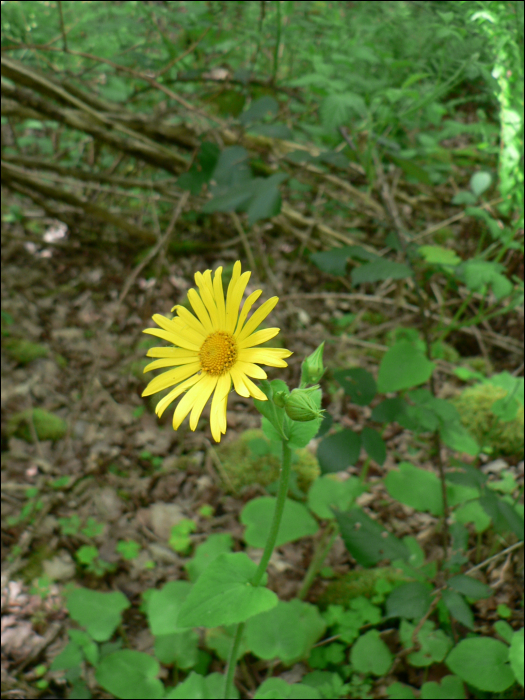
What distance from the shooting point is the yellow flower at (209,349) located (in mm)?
971

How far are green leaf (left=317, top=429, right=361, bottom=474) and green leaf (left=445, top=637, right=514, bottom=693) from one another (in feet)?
2.03

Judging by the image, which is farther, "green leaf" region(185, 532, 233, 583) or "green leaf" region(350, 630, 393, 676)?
"green leaf" region(185, 532, 233, 583)

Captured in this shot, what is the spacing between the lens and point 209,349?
43.8 inches

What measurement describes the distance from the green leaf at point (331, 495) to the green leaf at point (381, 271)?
2.67ft

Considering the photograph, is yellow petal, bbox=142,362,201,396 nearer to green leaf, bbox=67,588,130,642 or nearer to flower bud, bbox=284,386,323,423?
flower bud, bbox=284,386,323,423

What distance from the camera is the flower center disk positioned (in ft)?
3.54

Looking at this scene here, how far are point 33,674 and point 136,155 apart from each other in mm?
2771

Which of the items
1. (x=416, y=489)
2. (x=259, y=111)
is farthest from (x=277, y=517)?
(x=259, y=111)

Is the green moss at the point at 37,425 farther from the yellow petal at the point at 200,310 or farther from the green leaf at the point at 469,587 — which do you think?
the green leaf at the point at 469,587

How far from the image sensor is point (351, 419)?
2676 mm

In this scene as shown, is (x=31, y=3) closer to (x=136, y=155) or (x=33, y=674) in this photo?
(x=136, y=155)

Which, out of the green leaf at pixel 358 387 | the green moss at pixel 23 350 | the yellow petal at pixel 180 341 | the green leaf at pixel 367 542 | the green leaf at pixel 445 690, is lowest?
the green leaf at pixel 445 690

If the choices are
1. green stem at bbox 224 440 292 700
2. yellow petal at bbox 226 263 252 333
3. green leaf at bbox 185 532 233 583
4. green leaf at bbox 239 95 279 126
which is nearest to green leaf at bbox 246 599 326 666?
→ green leaf at bbox 185 532 233 583

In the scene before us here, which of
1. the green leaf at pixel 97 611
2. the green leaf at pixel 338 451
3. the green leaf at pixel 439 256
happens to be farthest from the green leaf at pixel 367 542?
the green leaf at pixel 439 256
